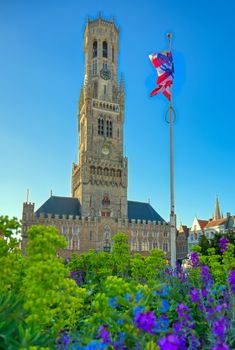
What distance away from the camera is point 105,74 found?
67938 mm

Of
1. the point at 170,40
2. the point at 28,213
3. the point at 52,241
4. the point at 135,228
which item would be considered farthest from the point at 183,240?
the point at 52,241

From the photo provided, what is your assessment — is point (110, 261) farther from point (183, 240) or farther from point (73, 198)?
point (183, 240)

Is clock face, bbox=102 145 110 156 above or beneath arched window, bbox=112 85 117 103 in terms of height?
beneath

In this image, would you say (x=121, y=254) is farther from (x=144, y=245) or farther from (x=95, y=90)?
(x=95, y=90)

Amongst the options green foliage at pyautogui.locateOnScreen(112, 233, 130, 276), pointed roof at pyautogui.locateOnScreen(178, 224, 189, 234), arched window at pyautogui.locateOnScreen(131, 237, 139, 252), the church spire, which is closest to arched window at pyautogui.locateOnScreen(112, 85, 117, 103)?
arched window at pyautogui.locateOnScreen(131, 237, 139, 252)

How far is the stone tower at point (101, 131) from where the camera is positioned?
2365 inches

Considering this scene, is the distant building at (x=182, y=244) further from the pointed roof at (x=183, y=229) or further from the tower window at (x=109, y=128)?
the tower window at (x=109, y=128)

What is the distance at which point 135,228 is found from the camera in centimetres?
6072

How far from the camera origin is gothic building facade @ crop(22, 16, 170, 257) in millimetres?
56469

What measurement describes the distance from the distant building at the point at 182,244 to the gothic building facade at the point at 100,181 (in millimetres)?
4861

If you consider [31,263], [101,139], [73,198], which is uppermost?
[101,139]

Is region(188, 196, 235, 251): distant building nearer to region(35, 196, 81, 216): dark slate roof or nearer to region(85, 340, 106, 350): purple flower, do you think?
region(35, 196, 81, 216): dark slate roof

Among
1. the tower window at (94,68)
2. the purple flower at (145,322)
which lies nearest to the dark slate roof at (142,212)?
the tower window at (94,68)

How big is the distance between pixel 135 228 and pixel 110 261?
4460 centimetres
